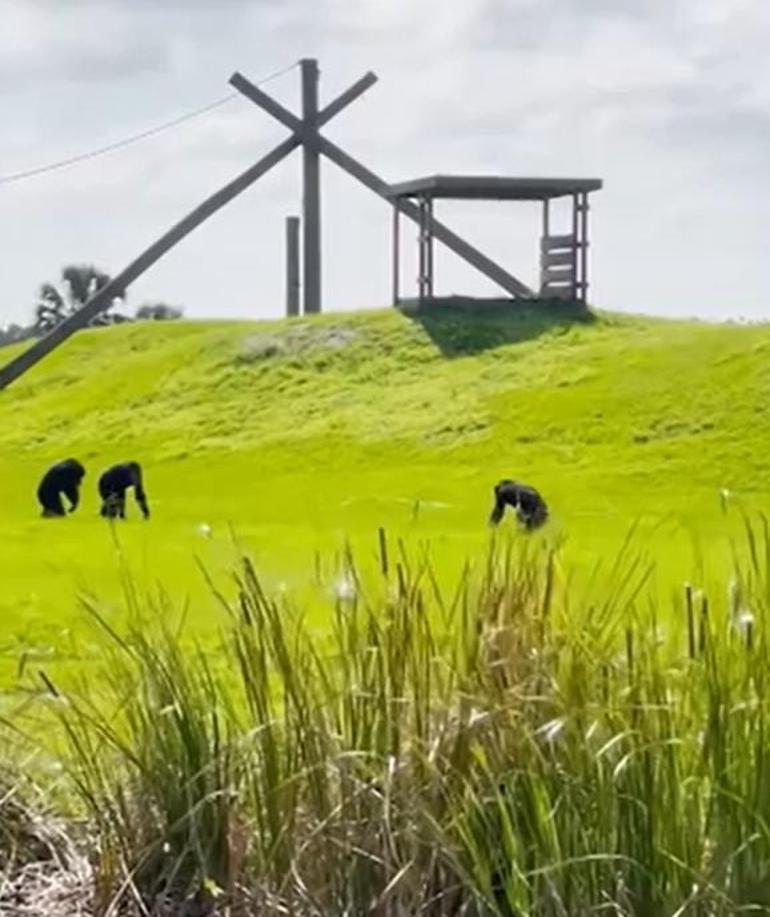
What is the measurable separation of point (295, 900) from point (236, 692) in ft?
2.07

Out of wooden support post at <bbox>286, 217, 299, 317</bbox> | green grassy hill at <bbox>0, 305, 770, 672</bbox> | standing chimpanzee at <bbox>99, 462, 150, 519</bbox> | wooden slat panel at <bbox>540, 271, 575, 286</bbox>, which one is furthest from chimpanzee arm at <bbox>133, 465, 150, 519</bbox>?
wooden support post at <bbox>286, 217, 299, 317</bbox>

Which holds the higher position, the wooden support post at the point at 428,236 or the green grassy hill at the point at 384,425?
the wooden support post at the point at 428,236

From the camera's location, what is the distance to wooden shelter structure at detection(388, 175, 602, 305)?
34.7 m

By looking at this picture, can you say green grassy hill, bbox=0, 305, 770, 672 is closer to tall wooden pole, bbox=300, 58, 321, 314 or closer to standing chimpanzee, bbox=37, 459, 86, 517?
standing chimpanzee, bbox=37, 459, 86, 517

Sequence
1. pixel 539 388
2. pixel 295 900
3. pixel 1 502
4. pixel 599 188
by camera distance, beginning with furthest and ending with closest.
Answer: pixel 599 188 → pixel 539 388 → pixel 1 502 → pixel 295 900

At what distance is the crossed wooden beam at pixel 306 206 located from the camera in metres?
35.2

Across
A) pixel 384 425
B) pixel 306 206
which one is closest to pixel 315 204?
pixel 306 206

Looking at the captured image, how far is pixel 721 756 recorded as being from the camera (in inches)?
152

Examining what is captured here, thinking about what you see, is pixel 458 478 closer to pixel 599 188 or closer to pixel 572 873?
pixel 599 188

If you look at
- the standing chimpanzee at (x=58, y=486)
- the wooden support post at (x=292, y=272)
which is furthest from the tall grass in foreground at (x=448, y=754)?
the wooden support post at (x=292, y=272)

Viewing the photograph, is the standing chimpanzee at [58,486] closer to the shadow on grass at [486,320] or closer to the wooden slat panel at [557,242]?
the shadow on grass at [486,320]

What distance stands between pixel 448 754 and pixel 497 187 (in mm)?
31095

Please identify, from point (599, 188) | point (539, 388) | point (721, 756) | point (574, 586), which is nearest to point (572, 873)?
point (721, 756)

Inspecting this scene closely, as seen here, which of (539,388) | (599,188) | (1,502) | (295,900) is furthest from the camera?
(599,188)
